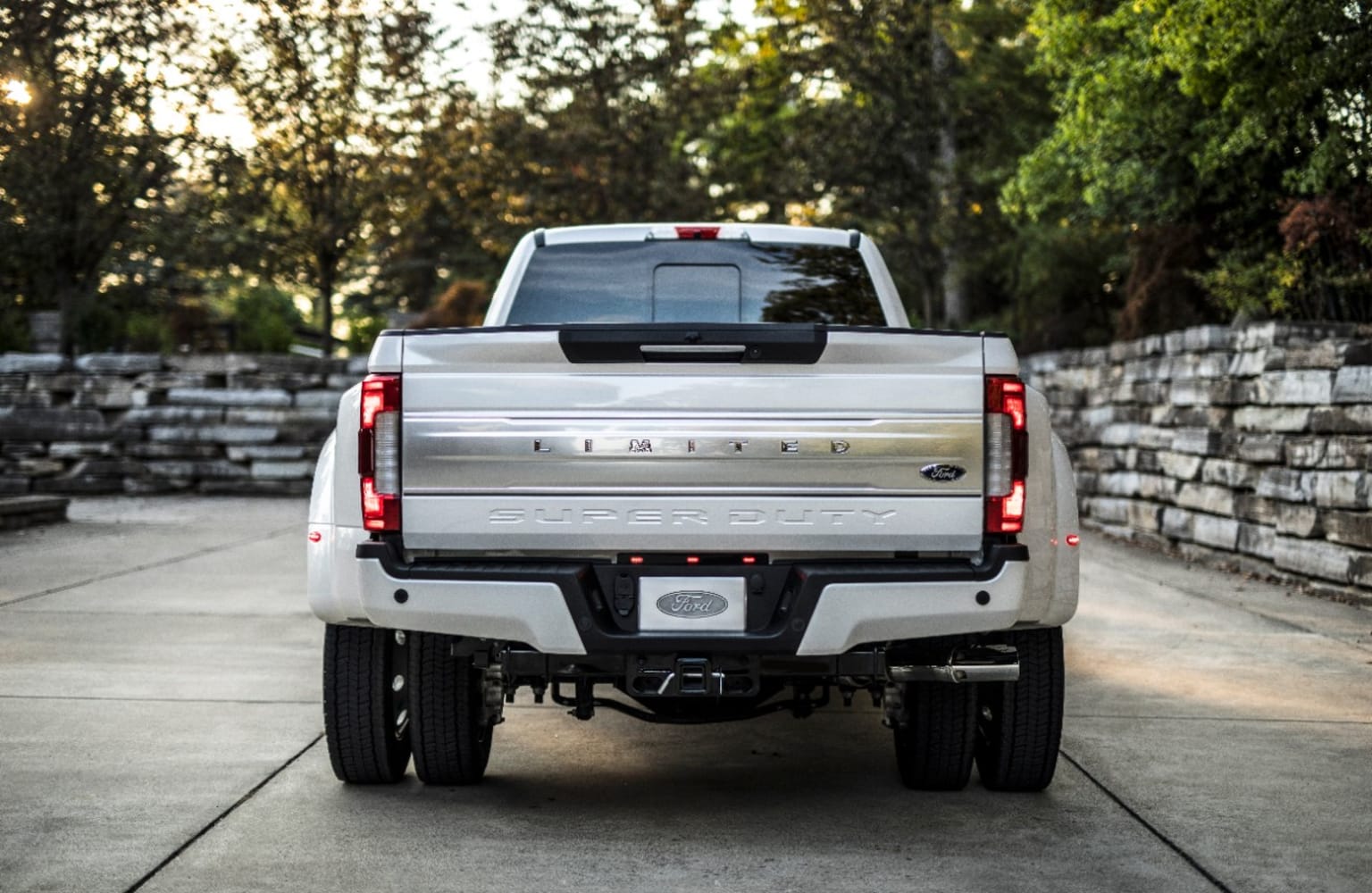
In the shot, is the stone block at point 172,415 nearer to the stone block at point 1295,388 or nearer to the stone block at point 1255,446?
the stone block at point 1255,446

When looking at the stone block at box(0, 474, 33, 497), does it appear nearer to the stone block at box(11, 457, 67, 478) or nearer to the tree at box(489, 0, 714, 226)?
the stone block at box(11, 457, 67, 478)

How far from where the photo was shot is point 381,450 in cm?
536

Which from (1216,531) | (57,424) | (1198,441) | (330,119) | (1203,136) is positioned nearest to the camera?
(1216,531)

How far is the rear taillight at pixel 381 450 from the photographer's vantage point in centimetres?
534

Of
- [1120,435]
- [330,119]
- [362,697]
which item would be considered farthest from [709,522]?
[330,119]

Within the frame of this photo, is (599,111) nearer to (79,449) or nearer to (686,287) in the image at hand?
(79,449)

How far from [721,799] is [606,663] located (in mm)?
923

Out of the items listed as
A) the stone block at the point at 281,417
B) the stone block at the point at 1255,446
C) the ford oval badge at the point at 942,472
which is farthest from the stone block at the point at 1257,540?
the stone block at the point at 281,417

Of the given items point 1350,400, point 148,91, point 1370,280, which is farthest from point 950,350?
point 148,91

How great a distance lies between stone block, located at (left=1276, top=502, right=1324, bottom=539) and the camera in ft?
39.1

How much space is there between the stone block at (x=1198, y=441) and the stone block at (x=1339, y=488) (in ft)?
6.33

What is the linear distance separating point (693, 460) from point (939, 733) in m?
1.46

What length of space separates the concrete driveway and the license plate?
66 centimetres

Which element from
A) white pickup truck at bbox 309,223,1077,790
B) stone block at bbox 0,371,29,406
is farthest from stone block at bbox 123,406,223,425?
white pickup truck at bbox 309,223,1077,790
